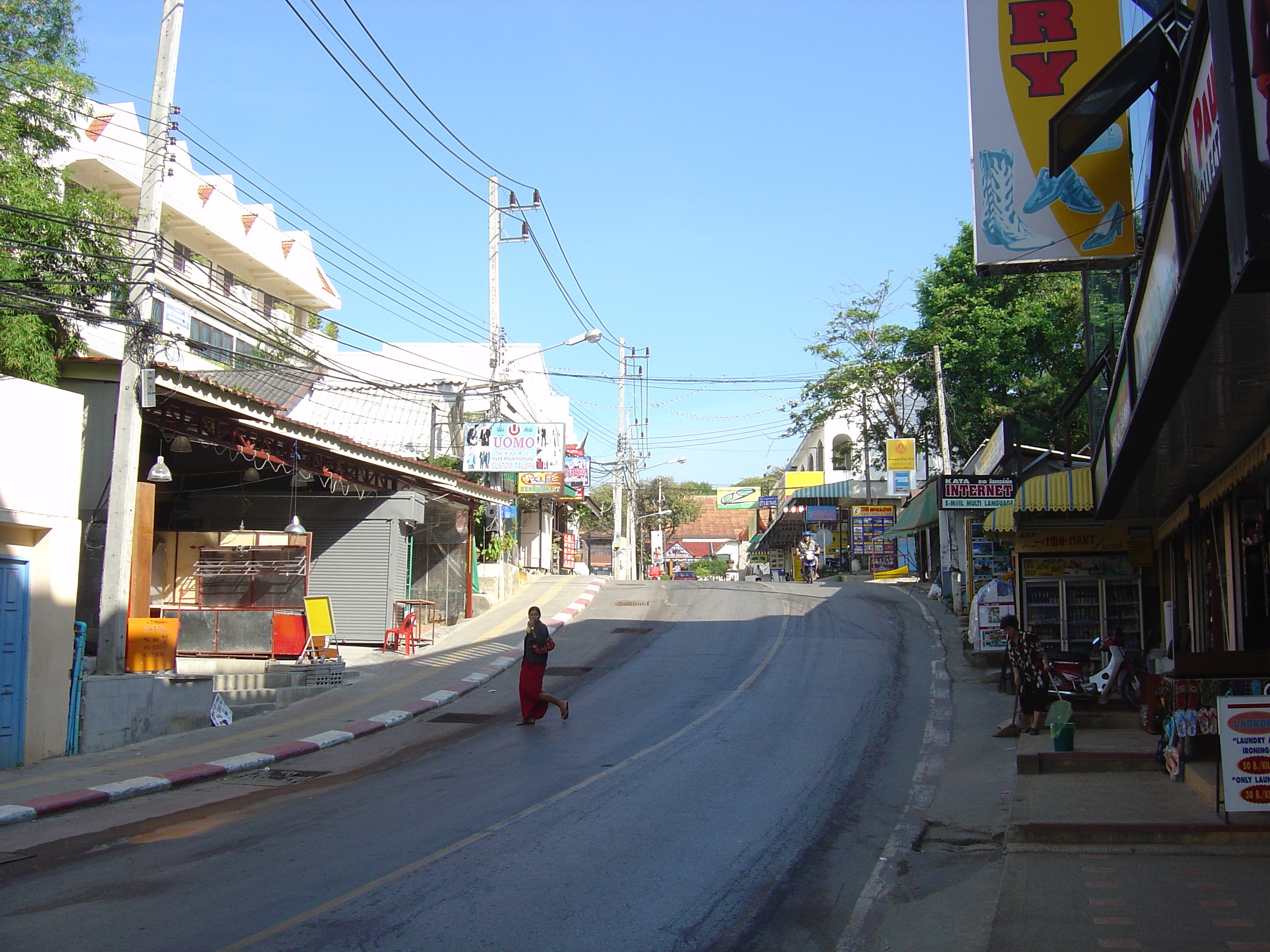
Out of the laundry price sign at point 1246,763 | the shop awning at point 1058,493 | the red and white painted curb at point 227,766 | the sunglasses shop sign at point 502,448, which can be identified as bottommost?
the red and white painted curb at point 227,766

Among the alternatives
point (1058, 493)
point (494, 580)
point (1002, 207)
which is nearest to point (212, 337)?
point (494, 580)

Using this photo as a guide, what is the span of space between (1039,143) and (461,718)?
1171 cm

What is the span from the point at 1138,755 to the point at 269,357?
2519cm

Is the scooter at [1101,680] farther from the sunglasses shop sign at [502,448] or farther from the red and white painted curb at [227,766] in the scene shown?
the sunglasses shop sign at [502,448]

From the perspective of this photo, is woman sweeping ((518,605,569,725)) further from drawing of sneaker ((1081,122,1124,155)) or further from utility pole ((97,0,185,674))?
drawing of sneaker ((1081,122,1124,155))

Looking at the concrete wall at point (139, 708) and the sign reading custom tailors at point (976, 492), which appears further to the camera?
the sign reading custom tailors at point (976, 492)

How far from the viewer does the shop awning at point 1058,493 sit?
16.3 meters

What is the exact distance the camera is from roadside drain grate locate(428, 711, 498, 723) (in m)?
15.6

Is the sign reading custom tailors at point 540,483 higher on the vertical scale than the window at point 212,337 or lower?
lower

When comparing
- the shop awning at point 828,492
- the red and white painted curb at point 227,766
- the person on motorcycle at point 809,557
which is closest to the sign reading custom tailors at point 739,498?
the shop awning at point 828,492

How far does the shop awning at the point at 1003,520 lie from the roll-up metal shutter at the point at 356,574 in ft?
43.2

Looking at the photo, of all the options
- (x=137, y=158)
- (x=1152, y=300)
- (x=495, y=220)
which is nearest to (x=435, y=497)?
A: (x=495, y=220)

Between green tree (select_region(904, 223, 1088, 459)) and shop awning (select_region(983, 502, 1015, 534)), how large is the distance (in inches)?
579

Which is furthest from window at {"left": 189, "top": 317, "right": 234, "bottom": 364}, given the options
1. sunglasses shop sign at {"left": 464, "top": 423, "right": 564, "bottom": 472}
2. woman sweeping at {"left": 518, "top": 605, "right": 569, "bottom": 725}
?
woman sweeping at {"left": 518, "top": 605, "right": 569, "bottom": 725}
